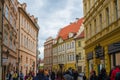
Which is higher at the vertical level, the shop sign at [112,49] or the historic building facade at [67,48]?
the historic building facade at [67,48]

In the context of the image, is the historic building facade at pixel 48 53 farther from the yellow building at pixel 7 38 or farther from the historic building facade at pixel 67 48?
the yellow building at pixel 7 38

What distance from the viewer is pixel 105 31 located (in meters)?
29.9

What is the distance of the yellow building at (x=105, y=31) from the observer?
1029 inches

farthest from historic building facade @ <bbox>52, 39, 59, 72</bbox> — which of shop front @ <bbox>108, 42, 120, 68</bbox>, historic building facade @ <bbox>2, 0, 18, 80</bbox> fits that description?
shop front @ <bbox>108, 42, 120, 68</bbox>

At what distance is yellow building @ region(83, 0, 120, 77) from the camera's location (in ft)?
85.7

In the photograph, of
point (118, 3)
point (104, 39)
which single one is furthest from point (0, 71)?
point (118, 3)

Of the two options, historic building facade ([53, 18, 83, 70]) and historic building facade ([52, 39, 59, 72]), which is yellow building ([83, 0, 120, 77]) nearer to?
historic building facade ([53, 18, 83, 70])

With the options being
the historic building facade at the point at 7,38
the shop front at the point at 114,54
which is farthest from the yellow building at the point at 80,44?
the shop front at the point at 114,54

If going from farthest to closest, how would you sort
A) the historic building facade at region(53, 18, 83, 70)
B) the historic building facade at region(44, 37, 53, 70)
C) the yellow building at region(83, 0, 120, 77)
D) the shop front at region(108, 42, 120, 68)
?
the historic building facade at region(44, 37, 53, 70)
the historic building facade at region(53, 18, 83, 70)
the yellow building at region(83, 0, 120, 77)
the shop front at region(108, 42, 120, 68)

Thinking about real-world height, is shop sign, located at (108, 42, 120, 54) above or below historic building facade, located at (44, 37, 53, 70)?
below

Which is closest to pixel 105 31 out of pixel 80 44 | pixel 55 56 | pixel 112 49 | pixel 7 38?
pixel 112 49

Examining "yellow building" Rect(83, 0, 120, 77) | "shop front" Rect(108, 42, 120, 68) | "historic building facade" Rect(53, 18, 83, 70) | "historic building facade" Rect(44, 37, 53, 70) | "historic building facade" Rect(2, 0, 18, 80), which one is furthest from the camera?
"historic building facade" Rect(44, 37, 53, 70)

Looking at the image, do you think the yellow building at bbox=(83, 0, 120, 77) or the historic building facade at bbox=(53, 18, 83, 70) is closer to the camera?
the yellow building at bbox=(83, 0, 120, 77)

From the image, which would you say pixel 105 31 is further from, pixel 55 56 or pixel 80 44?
pixel 55 56
